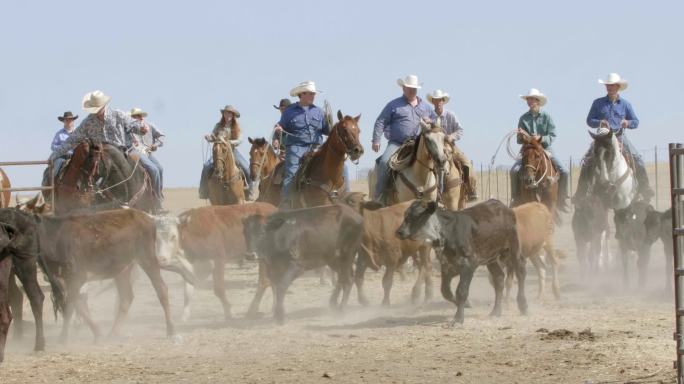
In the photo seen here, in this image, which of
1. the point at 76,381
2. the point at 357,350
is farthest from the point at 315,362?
the point at 76,381

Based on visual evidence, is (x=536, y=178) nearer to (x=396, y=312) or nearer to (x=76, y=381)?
(x=396, y=312)

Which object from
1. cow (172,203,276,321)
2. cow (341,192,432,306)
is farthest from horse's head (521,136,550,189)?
cow (172,203,276,321)

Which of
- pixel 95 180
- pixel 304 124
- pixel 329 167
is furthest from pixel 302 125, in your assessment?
pixel 95 180

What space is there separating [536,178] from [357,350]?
681 centimetres

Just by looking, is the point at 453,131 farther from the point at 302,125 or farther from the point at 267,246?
the point at 267,246

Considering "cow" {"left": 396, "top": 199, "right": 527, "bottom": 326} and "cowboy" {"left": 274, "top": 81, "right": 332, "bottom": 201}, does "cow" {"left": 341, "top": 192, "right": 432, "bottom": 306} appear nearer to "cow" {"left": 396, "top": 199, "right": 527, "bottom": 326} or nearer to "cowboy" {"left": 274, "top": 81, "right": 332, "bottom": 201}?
"cow" {"left": 396, "top": 199, "right": 527, "bottom": 326}

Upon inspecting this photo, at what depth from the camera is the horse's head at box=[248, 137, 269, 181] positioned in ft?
68.7

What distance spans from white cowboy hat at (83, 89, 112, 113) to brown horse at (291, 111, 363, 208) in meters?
2.71

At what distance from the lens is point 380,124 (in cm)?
1662

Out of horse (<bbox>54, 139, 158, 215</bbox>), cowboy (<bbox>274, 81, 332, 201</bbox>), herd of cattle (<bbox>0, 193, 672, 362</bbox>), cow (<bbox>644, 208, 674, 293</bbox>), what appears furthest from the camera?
cowboy (<bbox>274, 81, 332, 201</bbox>)

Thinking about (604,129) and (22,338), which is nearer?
(22,338)

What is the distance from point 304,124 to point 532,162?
3.13 m

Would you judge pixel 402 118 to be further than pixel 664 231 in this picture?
Yes

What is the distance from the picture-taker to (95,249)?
38.4 ft
